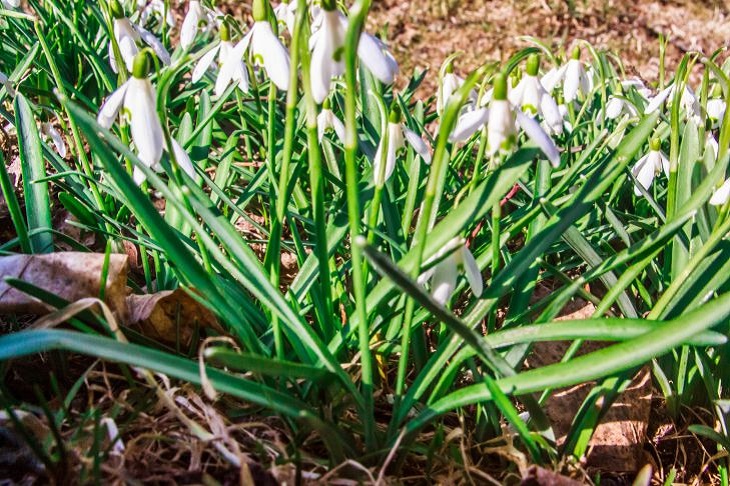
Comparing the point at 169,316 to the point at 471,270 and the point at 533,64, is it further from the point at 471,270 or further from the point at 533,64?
the point at 533,64

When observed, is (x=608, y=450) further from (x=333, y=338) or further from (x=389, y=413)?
(x=333, y=338)

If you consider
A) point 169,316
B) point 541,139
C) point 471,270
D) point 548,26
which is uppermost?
point 541,139

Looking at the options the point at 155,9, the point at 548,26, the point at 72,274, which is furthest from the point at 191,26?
the point at 548,26

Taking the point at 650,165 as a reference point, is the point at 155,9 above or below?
above

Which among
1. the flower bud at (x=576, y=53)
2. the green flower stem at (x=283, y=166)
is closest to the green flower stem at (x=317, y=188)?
the green flower stem at (x=283, y=166)

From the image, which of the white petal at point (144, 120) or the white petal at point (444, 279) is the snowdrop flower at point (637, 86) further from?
the white petal at point (144, 120)

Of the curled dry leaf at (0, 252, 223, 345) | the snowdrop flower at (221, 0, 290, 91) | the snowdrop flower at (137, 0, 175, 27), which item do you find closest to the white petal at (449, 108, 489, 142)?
the snowdrop flower at (221, 0, 290, 91)
